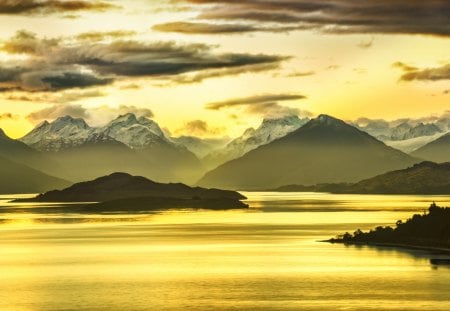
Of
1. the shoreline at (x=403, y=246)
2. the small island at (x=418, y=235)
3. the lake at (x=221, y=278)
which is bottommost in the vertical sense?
the lake at (x=221, y=278)

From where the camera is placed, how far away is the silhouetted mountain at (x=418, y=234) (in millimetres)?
167875

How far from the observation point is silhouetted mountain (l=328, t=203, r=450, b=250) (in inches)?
6609

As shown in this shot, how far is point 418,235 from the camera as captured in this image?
175625 millimetres

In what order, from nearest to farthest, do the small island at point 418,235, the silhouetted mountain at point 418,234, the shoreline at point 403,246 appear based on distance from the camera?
the shoreline at point 403,246 < the small island at point 418,235 < the silhouetted mountain at point 418,234

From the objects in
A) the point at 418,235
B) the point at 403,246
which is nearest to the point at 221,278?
the point at 403,246

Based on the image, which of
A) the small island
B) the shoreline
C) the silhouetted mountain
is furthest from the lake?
the silhouetted mountain

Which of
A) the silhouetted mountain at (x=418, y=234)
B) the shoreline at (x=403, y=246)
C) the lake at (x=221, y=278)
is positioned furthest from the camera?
the silhouetted mountain at (x=418, y=234)

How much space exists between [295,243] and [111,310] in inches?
3679

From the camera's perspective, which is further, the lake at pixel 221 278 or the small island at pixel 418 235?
the small island at pixel 418 235

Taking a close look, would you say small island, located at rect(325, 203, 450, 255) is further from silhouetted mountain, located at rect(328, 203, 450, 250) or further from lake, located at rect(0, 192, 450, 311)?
lake, located at rect(0, 192, 450, 311)

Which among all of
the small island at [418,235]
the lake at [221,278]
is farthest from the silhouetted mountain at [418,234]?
the lake at [221,278]

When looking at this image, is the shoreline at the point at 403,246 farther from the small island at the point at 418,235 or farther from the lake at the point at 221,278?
the lake at the point at 221,278

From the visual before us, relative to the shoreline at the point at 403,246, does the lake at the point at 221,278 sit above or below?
below

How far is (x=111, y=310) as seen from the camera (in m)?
99.8
